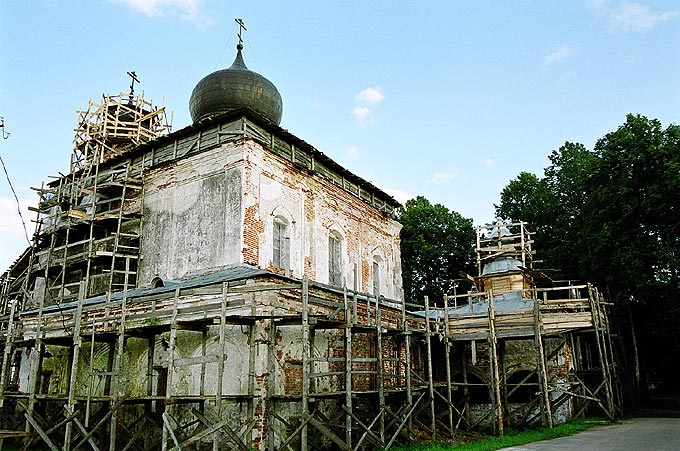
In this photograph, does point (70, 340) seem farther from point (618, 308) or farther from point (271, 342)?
point (618, 308)

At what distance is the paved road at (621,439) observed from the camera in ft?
45.5

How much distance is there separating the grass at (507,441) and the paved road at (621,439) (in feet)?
1.41

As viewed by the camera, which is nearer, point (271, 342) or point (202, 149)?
point (271, 342)

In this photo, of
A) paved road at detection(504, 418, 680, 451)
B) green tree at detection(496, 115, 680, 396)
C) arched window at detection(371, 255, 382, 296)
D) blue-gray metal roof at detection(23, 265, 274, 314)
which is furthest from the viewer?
green tree at detection(496, 115, 680, 396)

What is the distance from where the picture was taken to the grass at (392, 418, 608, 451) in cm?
→ 1477

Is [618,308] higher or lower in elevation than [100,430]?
higher

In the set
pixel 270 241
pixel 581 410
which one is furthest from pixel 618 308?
pixel 270 241

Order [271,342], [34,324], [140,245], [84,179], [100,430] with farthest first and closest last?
[84,179], [140,245], [34,324], [100,430], [271,342]

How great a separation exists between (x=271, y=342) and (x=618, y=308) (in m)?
24.4

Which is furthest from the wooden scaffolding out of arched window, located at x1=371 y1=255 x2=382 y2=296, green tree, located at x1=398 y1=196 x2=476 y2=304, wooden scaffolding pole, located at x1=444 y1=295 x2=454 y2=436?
green tree, located at x1=398 y1=196 x2=476 y2=304

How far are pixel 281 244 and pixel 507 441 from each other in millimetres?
9244

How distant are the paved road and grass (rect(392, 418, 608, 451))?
0.43 m

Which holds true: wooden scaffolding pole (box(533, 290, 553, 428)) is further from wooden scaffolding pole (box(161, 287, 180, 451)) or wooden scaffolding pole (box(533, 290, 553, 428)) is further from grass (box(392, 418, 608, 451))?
wooden scaffolding pole (box(161, 287, 180, 451))

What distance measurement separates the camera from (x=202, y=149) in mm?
19281
